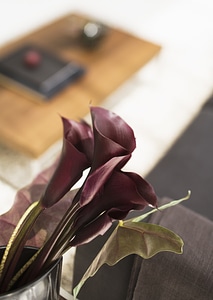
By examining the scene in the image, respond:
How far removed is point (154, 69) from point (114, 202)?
241 centimetres

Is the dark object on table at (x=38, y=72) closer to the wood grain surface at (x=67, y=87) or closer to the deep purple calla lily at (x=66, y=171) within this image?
the wood grain surface at (x=67, y=87)

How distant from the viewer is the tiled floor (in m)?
2.32

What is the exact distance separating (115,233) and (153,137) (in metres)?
1.79

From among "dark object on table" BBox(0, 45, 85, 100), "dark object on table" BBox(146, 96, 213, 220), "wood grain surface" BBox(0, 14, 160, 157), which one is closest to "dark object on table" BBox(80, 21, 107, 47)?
"wood grain surface" BBox(0, 14, 160, 157)

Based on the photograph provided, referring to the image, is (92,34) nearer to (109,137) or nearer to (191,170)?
(191,170)

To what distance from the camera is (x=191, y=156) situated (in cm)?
172

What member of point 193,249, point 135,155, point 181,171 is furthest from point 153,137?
point 193,249

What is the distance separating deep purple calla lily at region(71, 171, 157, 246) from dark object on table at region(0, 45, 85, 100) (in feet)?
5.20

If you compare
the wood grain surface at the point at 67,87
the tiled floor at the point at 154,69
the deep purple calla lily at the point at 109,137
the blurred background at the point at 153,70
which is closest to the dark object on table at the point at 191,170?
the blurred background at the point at 153,70

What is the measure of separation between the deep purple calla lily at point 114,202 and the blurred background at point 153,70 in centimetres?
84

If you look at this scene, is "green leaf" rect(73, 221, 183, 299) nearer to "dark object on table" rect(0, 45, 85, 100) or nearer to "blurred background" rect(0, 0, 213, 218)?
"blurred background" rect(0, 0, 213, 218)

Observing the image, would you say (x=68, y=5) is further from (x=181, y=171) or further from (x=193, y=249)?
(x=193, y=249)

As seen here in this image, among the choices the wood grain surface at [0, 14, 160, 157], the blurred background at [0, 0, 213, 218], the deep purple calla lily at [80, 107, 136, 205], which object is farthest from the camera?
the blurred background at [0, 0, 213, 218]

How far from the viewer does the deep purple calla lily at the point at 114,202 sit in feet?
2.18
